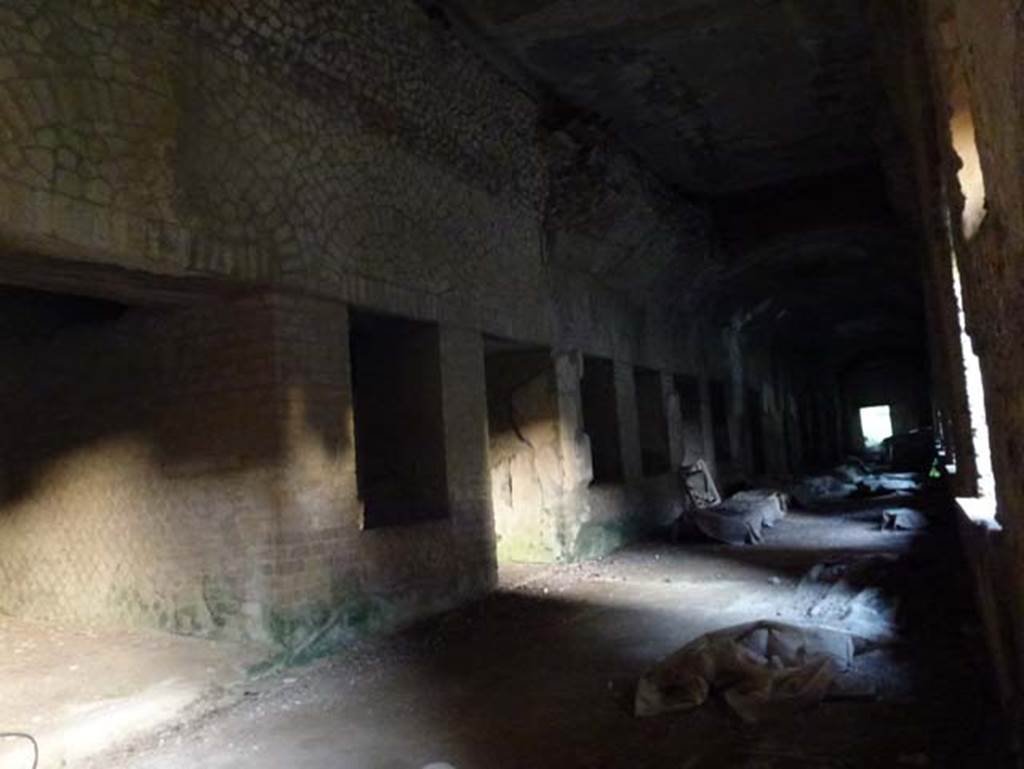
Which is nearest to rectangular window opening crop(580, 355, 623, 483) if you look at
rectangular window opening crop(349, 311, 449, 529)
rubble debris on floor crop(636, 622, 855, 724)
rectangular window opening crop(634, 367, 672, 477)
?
rectangular window opening crop(634, 367, 672, 477)

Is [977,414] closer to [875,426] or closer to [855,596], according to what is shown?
[855,596]

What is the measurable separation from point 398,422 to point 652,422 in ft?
21.9

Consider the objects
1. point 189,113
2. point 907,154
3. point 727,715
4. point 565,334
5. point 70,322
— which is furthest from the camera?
point 565,334

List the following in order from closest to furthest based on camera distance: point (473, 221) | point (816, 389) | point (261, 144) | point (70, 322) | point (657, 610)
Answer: point (261, 144) → point (70, 322) → point (657, 610) → point (473, 221) → point (816, 389)

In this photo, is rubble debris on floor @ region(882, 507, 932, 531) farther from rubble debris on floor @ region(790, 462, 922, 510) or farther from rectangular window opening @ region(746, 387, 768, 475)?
rectangular window opening @ region(746, 387, 768, 475)

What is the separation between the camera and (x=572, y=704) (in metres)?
4.58

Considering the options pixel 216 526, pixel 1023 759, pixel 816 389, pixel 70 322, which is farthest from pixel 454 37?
pixel 816 389

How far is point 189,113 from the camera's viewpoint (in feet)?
16.6

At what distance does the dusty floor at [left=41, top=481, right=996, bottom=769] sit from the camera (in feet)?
12.4

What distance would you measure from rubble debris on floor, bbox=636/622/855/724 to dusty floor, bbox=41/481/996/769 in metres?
0.09

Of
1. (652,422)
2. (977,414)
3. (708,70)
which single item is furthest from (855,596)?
(652,422)

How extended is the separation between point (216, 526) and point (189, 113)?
2.61 m

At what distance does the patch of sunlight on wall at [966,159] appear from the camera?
11.0ft

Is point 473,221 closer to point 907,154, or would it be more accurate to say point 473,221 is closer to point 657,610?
point 657,610
